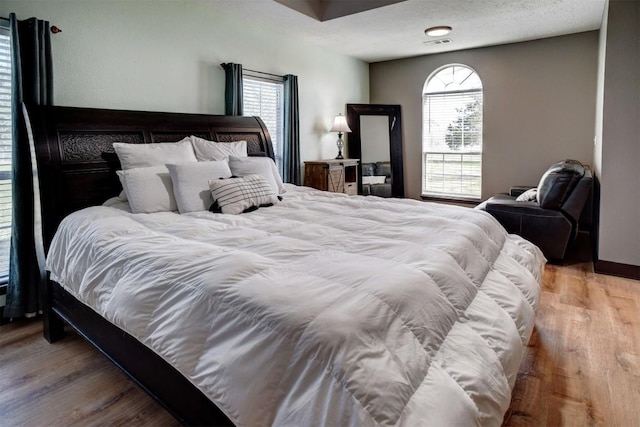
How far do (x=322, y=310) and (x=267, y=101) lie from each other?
3751mm

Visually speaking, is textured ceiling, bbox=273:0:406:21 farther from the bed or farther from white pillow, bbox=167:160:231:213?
the bed

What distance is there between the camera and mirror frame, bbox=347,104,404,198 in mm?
5910

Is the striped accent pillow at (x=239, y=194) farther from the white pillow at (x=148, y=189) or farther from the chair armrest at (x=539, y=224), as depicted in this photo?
the chair armrest at (x=539, y=224)

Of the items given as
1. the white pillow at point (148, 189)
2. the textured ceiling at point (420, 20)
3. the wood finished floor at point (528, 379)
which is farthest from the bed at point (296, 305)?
the textured ceiling at point (420, 20)

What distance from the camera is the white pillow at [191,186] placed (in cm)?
262

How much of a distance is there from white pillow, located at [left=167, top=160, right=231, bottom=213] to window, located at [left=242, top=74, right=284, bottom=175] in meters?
1.60

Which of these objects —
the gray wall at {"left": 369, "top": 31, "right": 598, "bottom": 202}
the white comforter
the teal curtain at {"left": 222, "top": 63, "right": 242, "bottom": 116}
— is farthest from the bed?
the gray wall at {"left": 369, "top": 31, "right": 598, "bottom": 202}

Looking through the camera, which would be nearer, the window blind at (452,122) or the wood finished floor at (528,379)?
the wood finished floor at (528,379)

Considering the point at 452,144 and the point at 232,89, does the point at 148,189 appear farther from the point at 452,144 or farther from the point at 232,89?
the point at 452,144

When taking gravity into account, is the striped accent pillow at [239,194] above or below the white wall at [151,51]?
below

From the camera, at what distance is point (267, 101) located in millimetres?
4484

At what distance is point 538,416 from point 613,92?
9.65ft

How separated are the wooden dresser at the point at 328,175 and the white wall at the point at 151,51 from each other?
1077mm

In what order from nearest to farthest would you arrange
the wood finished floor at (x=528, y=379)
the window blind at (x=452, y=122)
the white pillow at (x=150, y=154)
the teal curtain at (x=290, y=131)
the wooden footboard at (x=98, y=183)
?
1. the wooden footboard at (x=98, y=183)
2. the wood finished floor at (x=528, y=379)
3. the white pillow at (x=150, y=154)
4. the teal curtain at (x=290, y=131)
5. the window blind at (x=452, y=122)
